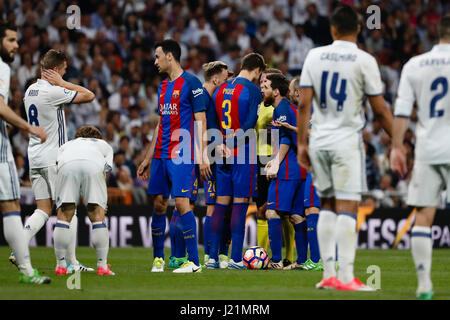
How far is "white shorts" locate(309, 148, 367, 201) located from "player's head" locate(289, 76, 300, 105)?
3.45 metres

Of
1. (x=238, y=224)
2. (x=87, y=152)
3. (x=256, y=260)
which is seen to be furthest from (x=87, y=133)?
(x=256, y=260)

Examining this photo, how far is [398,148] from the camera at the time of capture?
6.74 meters

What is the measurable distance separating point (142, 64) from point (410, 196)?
14.1 m

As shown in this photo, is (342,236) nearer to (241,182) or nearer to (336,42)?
(336,42)

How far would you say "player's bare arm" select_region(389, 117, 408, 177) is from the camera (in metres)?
6.71

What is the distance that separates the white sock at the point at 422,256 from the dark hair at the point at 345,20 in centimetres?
182

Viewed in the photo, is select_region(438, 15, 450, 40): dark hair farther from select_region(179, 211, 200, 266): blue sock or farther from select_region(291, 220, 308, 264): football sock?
select_region(291, 220, 308, 264): football sock

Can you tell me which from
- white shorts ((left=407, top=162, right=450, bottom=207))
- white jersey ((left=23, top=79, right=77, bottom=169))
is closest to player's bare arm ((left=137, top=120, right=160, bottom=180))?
white jersey ((left=23, top=79, right=77, bottom=169))

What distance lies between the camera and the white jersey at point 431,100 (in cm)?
671

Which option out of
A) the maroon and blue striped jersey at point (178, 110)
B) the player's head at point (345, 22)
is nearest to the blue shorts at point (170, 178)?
the maroon and blue striped jersey at point (178, 110)

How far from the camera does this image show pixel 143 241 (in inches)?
643

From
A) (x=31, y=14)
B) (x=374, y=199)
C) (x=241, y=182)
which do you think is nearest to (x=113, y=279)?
(x=241, y=182)

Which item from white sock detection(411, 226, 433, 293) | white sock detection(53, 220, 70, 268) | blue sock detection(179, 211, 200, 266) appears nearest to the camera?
white sock detection(411, 226, 433, 293)
